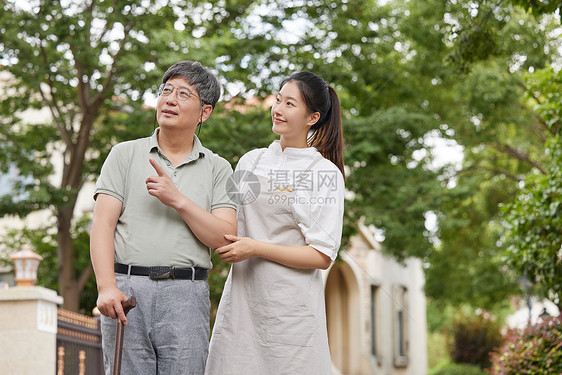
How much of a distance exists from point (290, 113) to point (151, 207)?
2.50 ft

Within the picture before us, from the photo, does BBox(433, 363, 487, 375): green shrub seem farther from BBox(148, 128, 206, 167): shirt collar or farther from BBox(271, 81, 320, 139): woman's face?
BBox(148, 128, 206, 167): shirt collar

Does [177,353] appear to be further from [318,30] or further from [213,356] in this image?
[318,30]

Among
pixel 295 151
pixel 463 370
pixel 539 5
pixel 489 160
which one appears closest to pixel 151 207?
pixel 295 151

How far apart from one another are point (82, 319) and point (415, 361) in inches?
700

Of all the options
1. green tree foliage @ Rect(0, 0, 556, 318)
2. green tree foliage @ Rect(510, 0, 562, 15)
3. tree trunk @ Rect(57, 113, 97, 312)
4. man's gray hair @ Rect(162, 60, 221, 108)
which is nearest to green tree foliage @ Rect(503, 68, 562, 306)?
green tree foliage @ Rect(510, 0, 562, 15)

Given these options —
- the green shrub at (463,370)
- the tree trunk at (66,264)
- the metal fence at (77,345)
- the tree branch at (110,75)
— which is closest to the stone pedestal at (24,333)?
the metal fence at (77,345)

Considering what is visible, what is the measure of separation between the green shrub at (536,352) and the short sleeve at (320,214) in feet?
17.8

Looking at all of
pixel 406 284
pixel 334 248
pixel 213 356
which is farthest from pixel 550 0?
pixel 406 284

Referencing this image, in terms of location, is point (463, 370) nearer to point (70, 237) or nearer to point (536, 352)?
point (70, 237)

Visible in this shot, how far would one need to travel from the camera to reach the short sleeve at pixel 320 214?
3.07 m

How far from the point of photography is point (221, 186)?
3014mm

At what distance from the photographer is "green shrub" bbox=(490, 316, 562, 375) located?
25.5 feet

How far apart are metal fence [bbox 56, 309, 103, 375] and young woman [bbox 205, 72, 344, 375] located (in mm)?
5692

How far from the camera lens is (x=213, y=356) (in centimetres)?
314
